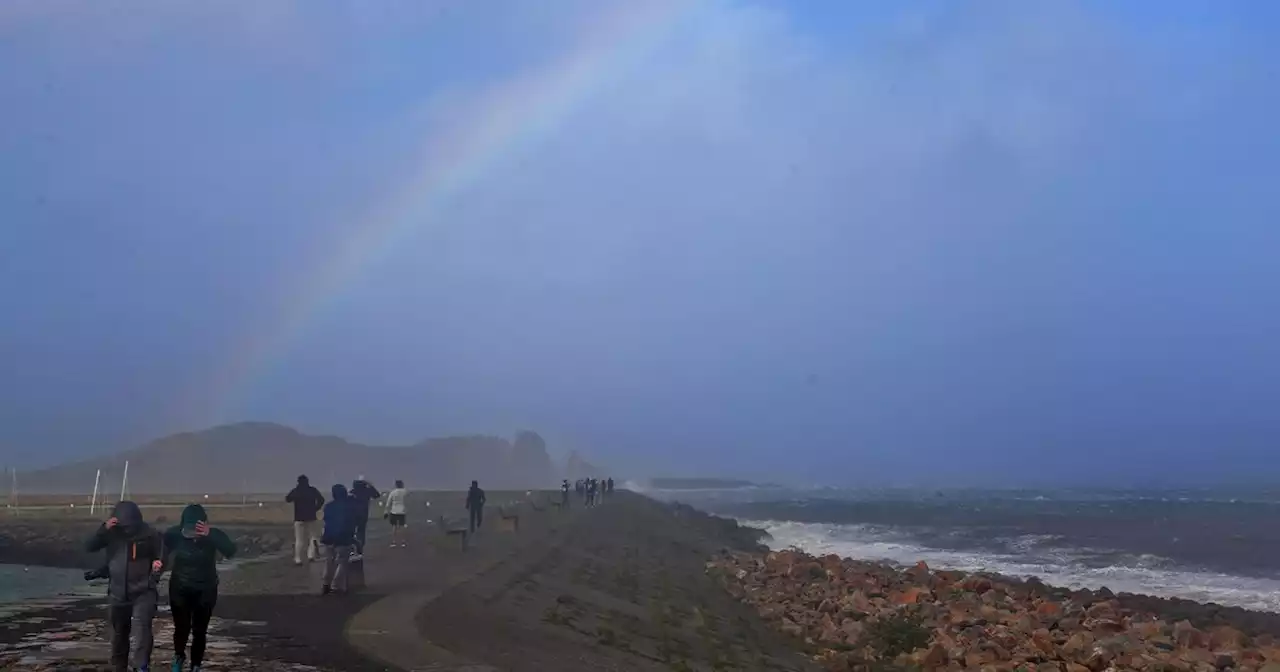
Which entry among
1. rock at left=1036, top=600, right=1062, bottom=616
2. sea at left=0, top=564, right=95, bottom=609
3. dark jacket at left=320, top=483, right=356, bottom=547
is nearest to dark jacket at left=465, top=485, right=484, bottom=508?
sea at left=0, top=564, right=95, bottom=609

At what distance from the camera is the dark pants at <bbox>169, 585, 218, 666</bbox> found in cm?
965

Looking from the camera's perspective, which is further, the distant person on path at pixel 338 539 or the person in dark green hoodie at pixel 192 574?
the distant person on path at pixel 338 539

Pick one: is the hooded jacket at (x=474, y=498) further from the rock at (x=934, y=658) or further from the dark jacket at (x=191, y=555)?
the dark jacket at (x=191, y=555)

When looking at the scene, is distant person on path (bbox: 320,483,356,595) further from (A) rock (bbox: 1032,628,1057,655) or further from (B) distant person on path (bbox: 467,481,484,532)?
(B) distant person on path (bbox: 467,481,484,532)

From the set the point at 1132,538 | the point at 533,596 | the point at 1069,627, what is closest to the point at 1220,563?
the point at 1132,538

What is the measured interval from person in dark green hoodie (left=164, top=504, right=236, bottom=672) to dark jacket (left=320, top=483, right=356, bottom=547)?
7376 millimetres

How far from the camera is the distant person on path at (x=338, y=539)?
1727 cm

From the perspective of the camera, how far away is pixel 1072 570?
3819cm

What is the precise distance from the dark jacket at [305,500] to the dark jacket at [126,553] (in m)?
11.2

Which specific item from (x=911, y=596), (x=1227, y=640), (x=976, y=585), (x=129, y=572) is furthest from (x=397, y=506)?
(x=1227, y=640)

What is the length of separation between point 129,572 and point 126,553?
0.16m

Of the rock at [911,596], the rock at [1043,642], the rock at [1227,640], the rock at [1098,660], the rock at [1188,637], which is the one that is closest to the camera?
the rock at [1098,660]

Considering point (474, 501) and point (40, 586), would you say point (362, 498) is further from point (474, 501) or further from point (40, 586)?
point (474, 501)

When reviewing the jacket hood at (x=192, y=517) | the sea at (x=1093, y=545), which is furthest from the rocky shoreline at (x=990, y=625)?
the jacket hood at (x=192, y=517)
